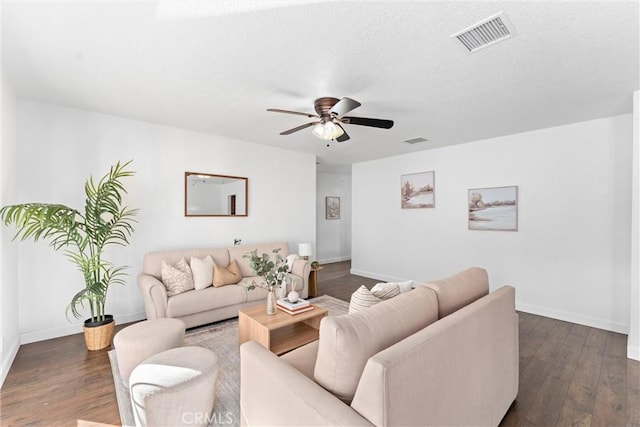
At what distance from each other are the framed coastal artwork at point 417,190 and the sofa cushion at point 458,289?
10.3ft

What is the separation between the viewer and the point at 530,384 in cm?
229

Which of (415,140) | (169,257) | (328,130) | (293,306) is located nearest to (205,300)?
(169,257)

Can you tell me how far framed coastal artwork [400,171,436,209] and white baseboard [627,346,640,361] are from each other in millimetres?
2905

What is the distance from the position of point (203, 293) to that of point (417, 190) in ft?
13.1

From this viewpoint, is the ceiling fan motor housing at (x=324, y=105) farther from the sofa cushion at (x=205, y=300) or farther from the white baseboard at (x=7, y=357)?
the white baseboard at (x=7, y=357)

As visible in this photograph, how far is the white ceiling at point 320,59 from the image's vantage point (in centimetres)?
167

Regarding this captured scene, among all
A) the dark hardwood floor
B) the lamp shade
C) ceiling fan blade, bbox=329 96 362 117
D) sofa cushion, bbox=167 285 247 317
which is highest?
ceiling fan blade, bbox=329 96 362 117

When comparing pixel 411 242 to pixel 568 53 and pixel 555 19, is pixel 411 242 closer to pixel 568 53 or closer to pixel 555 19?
pixel 568 53

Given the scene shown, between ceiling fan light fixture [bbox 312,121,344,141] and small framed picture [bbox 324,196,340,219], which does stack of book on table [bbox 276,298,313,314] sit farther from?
small framed picture [bbox 324,196,340,219]

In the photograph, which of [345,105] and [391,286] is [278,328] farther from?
[345,105]

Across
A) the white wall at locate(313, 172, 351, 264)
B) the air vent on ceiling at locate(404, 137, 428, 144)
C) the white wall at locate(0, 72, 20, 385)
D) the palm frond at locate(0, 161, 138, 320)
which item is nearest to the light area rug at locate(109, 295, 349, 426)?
the palm frond at locate(0, 161, 138, 320)

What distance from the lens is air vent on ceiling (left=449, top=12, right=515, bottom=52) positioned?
1.74 metres

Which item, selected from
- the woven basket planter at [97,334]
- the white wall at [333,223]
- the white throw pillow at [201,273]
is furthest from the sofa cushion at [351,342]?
the white wall at [333,223]

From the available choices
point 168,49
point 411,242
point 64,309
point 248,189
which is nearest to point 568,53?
point 168,49
